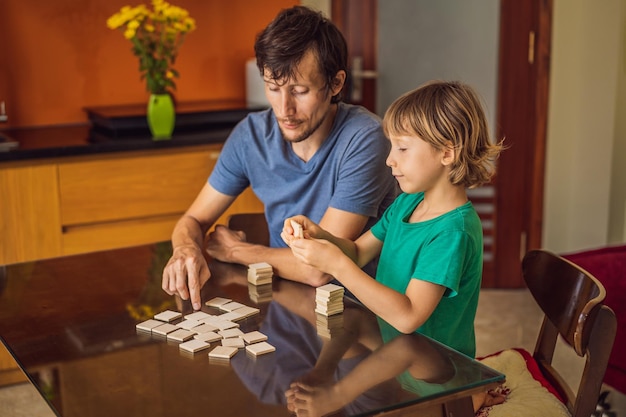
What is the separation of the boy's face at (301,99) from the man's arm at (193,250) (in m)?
0.37

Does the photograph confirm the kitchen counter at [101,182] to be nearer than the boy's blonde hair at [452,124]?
No

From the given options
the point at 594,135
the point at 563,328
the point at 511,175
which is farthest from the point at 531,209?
the point at 563,328

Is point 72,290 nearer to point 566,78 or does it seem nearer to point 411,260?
point 411,260

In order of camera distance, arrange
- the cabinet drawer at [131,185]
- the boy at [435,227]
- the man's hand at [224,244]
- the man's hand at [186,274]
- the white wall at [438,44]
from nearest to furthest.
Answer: the boy at [435,227], the man's hand at [186,274], the man's hand at [224,244], the cabinet drawer at [131,185], the white wall at [438,44]

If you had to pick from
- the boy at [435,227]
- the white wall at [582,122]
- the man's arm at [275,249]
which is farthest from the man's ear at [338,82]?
the white wall at [582,122]

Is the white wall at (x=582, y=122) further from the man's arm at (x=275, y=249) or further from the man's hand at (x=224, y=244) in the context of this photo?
the man's hand at (x=224, y=244)

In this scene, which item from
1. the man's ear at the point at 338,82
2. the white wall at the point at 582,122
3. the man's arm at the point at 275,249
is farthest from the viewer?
the white wall at the point at 582,122

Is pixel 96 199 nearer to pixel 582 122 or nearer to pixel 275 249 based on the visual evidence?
pixel 275 249

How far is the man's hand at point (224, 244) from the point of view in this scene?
215 cm

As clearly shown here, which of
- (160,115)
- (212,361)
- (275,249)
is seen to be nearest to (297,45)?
(275,249)

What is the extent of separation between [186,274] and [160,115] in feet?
5.41

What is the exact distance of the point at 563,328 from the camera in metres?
1.87

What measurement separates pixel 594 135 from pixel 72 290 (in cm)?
295

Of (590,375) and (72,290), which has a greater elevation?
(72,290)
